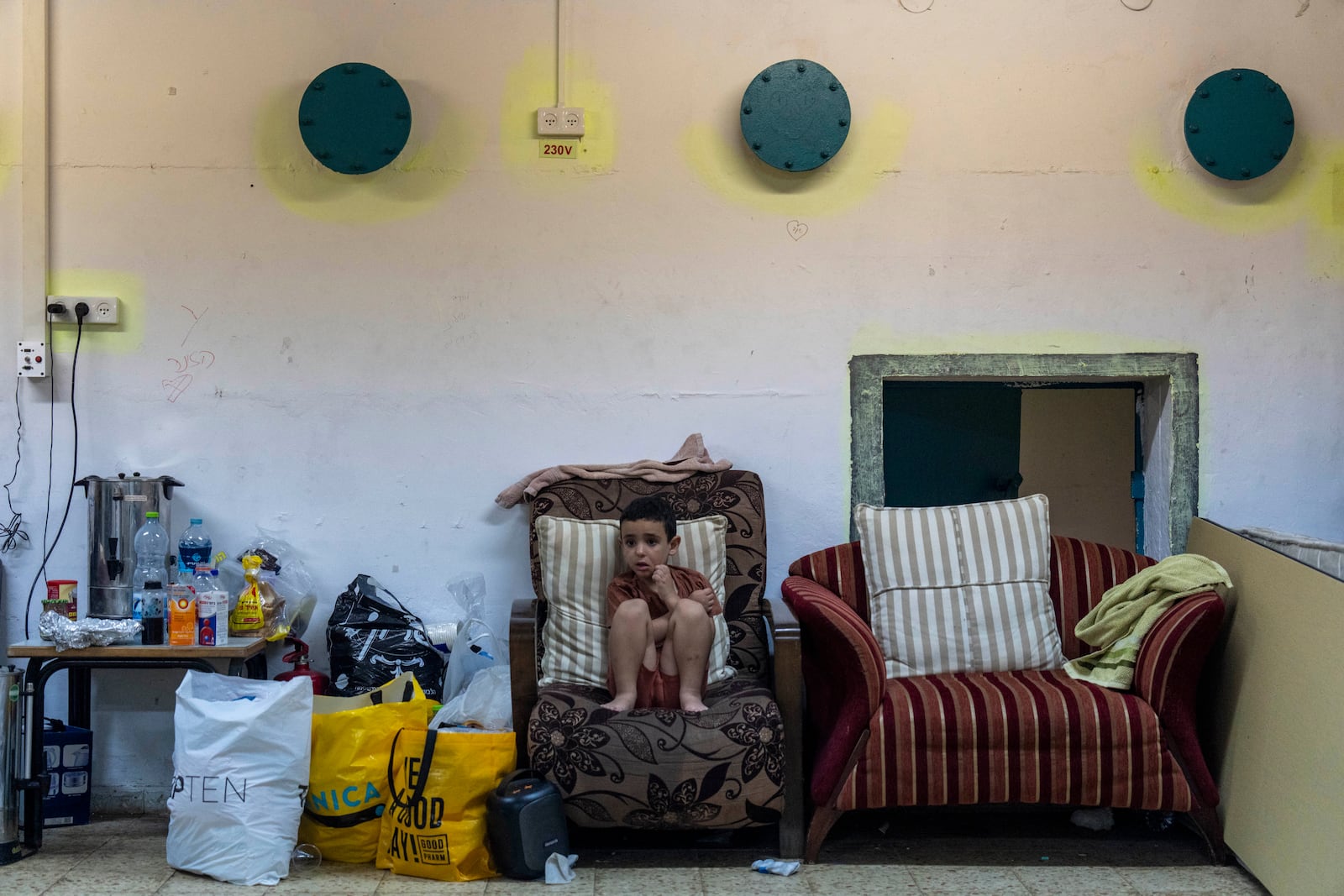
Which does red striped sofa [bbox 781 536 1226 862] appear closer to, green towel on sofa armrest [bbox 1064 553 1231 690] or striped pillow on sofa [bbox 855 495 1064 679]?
green towel on sofa armrest [bbox 1064 553 1231 690]

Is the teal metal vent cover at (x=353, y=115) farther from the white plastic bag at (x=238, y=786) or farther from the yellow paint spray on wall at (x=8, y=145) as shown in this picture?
the white plastic bag at (x=238, y=786)

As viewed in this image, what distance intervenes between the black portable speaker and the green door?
5.82 feet

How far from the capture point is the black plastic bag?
10.5 ft

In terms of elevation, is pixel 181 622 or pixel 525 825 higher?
pixel 181 622

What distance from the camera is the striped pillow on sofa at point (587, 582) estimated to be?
3104 mm

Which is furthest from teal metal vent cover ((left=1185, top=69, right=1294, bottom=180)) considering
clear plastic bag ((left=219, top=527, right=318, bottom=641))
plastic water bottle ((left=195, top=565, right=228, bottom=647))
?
plastic water bottle ((left=195, top=565, right=228, bottom=647))

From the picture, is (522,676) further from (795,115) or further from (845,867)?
(795,115)

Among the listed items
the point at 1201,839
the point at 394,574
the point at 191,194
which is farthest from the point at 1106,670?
the point at 191,194

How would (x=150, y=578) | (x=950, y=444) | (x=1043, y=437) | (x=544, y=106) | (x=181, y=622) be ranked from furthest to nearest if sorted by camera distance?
(x=1043, y=437)
(x=950, y=444)
(x=544, y=106)
(x=150, y=578)
(x=181, y=622)

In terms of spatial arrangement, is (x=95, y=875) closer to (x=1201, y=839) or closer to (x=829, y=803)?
(x=829, y=803)

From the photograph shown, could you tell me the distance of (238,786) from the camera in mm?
2707

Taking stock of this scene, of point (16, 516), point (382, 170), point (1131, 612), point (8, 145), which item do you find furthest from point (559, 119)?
point (1131, 612)

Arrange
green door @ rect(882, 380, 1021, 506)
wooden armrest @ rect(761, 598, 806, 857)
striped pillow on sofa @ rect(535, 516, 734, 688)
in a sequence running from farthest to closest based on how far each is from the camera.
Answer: green door @ rect(882, 380, 1021, 506) < striped pillow on sofa @ rect(535, 516, 734, 688) < wooden armrest @ rect(761, 598, 806, 857)

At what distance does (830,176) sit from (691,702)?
1680mm
